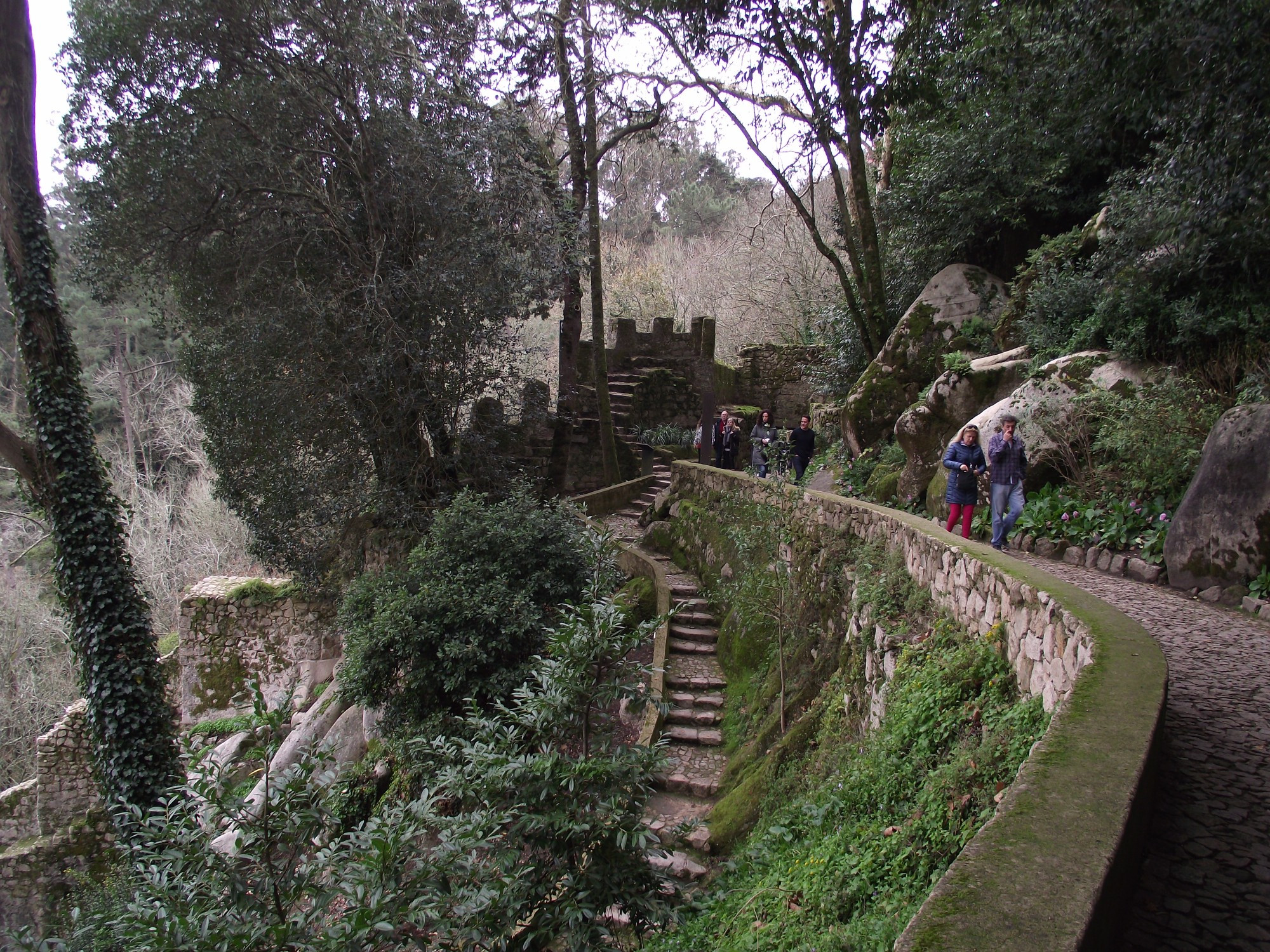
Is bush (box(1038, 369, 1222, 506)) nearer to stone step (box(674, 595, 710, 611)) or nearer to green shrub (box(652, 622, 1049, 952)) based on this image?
green shrub (box(652, 622, 1049, 952))

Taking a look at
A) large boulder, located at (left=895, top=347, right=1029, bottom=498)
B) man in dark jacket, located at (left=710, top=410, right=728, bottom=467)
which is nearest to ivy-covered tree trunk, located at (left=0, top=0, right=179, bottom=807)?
man in dark jacket, located at (left=710, top=410, right=728, bottom=467)

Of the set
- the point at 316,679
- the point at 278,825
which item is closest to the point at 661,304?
the point at 316,679

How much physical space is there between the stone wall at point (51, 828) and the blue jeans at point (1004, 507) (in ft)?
48.3

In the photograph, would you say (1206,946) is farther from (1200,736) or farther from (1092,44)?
(1092,44)

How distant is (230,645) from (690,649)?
11.2m

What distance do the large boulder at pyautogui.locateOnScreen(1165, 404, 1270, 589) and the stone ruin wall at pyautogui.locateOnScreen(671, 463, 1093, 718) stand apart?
92.8 inches

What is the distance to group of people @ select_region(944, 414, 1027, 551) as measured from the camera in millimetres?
7672

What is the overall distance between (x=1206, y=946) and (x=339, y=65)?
582 inches

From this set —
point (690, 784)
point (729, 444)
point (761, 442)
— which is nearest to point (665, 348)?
point (729, 444)

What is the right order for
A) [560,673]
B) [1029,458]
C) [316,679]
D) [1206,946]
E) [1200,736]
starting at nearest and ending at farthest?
[1206,946], [1200,736], [560,673], [1029,458], [316,679]

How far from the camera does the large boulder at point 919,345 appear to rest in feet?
40.1

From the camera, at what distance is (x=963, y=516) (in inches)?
315

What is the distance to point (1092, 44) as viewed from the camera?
5641 millimetres

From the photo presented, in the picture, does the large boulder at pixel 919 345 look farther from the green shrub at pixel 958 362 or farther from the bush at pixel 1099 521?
the bush at pixel 1099 521
